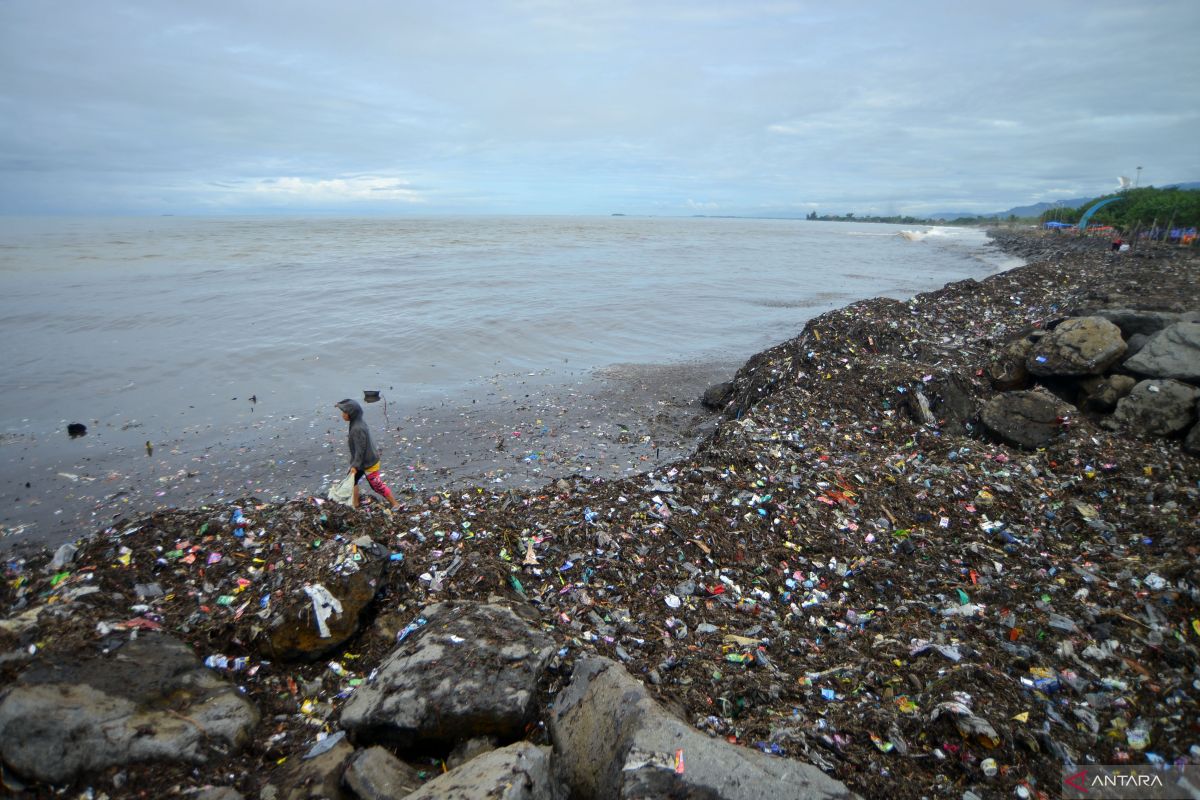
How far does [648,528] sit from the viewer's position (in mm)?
5863

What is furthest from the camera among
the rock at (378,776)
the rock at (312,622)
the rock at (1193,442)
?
the rock at (1193,442)

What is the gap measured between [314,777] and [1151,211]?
57052 millimetres

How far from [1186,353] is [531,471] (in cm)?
911

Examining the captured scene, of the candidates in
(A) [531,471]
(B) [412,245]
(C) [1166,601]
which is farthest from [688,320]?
(B) [412,245]

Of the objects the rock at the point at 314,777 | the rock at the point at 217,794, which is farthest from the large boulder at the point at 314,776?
the rock at the point at 217,794

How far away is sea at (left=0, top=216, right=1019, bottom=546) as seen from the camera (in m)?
8.93

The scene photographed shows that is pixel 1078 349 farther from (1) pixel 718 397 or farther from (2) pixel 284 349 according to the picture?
(2) pixel 284 349

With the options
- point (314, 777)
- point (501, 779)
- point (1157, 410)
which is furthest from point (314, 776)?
point (1157, 410)

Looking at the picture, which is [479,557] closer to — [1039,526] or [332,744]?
[332,744]

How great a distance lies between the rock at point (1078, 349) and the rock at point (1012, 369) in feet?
0.38

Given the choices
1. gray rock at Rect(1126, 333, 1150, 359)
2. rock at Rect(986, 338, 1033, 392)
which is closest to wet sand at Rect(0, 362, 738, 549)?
rock at Rect(986, 338, 1033, 392)

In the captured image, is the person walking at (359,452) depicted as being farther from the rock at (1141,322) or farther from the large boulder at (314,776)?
the rock at (1141,322)

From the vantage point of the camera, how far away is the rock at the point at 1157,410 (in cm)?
702

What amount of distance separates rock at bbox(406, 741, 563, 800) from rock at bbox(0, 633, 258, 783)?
158 cm
